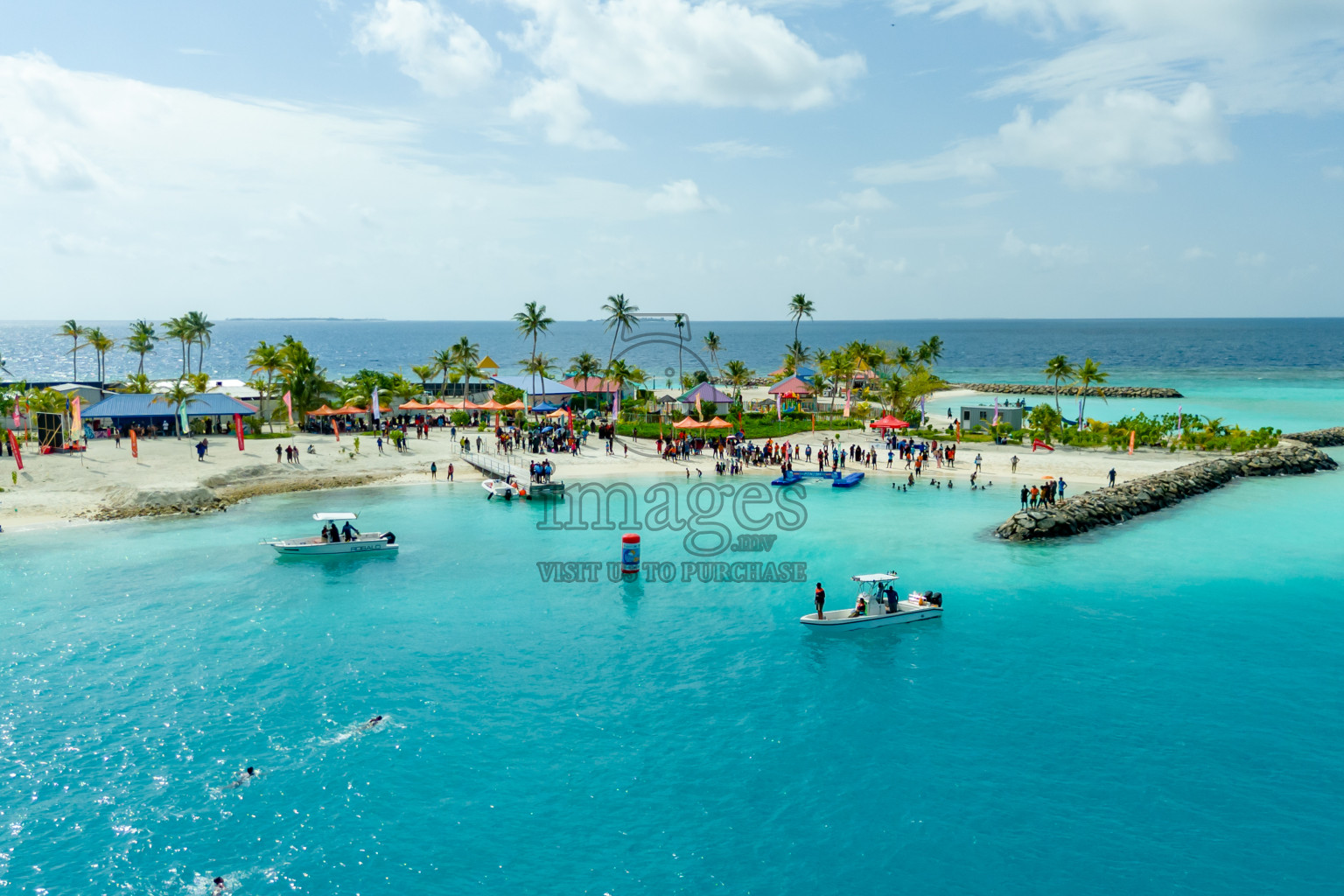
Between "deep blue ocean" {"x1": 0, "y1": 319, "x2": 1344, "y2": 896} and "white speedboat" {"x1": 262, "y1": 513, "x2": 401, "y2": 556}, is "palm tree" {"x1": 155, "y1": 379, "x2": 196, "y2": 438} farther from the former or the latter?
"white speedboat" {"x1": 262, "y1": 513, "x2": 401, "y2": 556}

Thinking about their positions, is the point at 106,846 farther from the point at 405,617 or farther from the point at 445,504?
the point at 445,504

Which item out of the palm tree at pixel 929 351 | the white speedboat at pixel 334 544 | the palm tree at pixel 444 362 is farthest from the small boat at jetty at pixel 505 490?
the palm tree at pixel 929 351

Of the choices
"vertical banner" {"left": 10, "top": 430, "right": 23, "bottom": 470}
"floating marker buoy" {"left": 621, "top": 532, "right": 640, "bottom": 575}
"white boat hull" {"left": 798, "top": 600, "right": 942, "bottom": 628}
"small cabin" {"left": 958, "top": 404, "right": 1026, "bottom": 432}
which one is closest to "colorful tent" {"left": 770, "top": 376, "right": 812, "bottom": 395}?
"small cabin" {"left": 958, "top": 404, "right": 1026, "bottom": 432}

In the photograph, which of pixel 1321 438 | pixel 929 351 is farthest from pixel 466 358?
pixel 1321 438

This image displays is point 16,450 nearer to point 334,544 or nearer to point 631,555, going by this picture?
point 334,544

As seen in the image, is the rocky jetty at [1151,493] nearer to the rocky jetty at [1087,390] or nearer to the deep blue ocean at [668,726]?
the deep blue ocean at [668,726]

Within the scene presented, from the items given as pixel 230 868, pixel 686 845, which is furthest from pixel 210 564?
pixel 686 845

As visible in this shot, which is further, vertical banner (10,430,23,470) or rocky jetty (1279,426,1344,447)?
rocky jetty (1279,426,1344,447)
